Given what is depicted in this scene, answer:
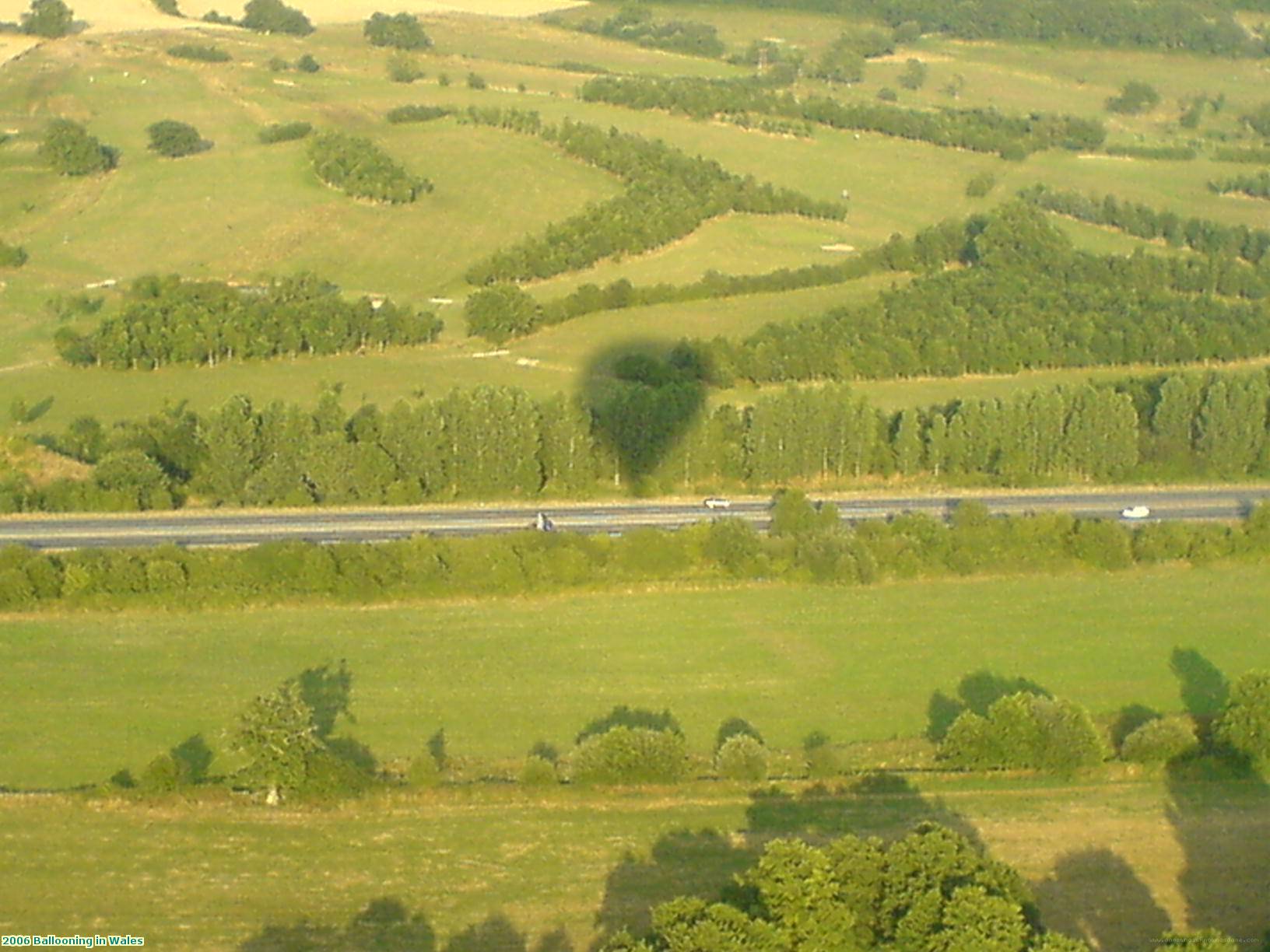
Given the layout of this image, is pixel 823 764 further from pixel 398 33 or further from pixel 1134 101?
pixel 398 33

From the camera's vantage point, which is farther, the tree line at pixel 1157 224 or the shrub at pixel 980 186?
the shrub at pixel 980 186

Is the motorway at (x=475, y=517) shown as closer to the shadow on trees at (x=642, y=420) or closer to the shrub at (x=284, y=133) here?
the shadow on trees at (x=642, y=420)

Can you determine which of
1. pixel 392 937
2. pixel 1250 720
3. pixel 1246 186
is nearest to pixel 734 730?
pixel 1250 720

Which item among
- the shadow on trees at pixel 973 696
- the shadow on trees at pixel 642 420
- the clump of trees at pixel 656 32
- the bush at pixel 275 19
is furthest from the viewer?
the clump of trees at pixel 656 32

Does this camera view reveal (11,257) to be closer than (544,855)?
No

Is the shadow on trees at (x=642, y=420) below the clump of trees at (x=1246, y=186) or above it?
below

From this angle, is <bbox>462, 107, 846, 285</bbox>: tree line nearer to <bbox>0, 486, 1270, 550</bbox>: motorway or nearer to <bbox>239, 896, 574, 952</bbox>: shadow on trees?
<bbox>0, 486, 1270, 550</bbox>: motorway

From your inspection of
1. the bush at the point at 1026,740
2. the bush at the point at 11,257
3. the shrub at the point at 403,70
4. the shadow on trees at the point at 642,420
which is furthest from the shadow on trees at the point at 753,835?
the shrub at the point at 403,70
